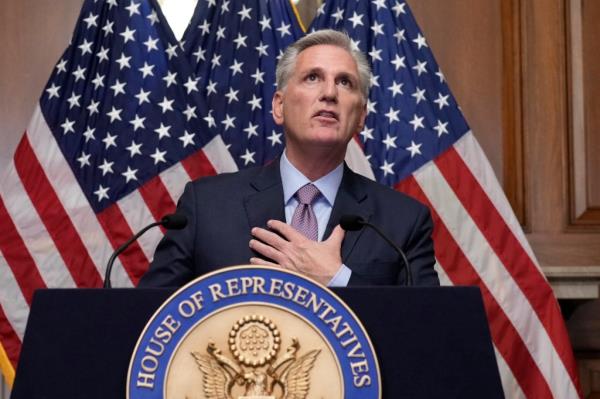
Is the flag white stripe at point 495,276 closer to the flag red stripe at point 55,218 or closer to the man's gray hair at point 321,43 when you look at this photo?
→ the man's gray hair at point 321,43

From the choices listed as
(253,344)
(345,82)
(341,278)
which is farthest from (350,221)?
(345,82)

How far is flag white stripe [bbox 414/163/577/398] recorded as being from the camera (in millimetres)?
3453

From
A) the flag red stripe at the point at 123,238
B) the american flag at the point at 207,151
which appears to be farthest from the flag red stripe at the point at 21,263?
the flag red stripe at the point at 123,238

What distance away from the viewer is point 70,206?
3.51 m

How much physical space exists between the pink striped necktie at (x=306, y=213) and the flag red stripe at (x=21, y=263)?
4.47 feet

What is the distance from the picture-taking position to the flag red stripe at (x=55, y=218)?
3459mm

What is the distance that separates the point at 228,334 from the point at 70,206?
2.17 metres

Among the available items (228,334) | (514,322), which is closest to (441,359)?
(228,334)

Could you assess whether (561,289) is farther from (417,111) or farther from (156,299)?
(156,299)

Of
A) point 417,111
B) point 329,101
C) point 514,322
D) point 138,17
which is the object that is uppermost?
point 138,17

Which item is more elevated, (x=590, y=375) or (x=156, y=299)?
(x=590, y=375)

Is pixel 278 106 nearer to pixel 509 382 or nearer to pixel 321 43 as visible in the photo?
pixel 321 43

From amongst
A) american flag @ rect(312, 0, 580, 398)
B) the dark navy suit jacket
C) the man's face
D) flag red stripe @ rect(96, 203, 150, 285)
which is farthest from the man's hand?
american flag @ rect(312, 0, 580, 398)

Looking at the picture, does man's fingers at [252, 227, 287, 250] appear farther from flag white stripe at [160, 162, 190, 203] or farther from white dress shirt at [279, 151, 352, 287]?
flag white stripe at [160, 162, 190, 203]
